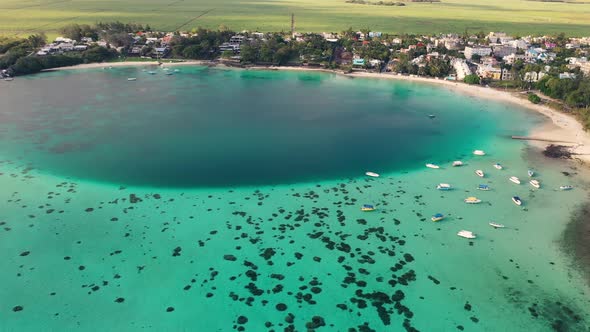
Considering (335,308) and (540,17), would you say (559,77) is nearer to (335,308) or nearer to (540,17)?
(335,308)

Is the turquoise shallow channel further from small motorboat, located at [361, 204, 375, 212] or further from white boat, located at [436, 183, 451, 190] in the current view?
small motorboat, located at [361, 204, 375, 212]

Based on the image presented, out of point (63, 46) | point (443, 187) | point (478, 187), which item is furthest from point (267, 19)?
point (478, 187)

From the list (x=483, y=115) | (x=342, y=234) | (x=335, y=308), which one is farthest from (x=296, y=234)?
(x=483, y=115)

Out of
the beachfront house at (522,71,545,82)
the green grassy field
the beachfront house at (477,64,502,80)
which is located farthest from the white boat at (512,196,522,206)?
the green grassy field

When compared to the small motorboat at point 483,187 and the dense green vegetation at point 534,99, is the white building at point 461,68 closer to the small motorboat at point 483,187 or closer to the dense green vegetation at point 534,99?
the dense green vegetation at point 534,99

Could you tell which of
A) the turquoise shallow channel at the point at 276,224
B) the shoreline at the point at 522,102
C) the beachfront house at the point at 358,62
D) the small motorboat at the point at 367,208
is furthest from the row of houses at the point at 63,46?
the small motorboat at the point at 367,208

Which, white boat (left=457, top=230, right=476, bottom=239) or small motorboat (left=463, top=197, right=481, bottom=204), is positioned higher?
small motorboat (left=463, top=197, right=481, bottom=204)
